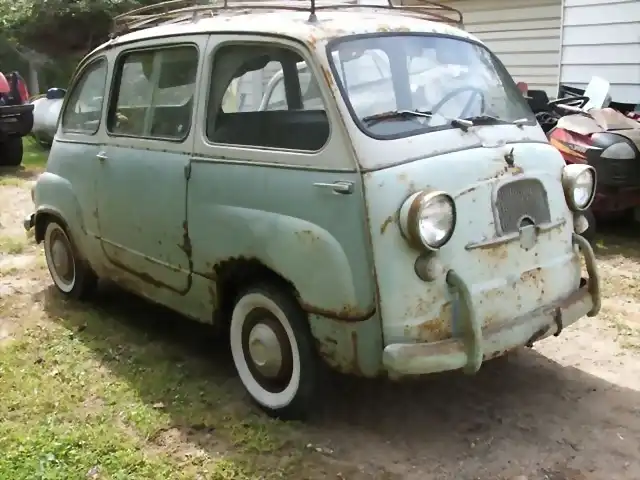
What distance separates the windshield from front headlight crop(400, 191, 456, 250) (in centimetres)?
38

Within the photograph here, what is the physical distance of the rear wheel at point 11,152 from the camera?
1216cm

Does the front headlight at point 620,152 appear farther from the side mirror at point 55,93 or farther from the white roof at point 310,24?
the side mirror at point 55,93

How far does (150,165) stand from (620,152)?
4.43m

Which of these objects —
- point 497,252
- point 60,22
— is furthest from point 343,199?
point 60,22

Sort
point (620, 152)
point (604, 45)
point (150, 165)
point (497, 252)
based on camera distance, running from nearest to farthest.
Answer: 1. point (497, 252)
2. point (150, 165)
3. point (620, 152)
4. point (604, 45)

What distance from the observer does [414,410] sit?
3912 mm

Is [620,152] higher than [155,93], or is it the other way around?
[155,93]

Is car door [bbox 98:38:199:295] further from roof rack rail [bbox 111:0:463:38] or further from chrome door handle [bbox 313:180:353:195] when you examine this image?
chrome door handle [bbox 313:180:353:195]

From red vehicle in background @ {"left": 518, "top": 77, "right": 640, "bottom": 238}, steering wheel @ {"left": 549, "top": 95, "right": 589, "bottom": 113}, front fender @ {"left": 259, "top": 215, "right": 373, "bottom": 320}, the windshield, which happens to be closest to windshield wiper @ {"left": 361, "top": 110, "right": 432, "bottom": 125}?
the windshield

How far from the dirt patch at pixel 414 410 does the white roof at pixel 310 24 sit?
1.89 m

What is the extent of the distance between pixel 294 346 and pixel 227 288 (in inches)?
23.9

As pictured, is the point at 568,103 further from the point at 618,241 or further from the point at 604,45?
the point at 618,241

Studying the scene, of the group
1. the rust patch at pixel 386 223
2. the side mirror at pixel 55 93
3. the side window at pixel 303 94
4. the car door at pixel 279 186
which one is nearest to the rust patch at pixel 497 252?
the rust patch at pixel 386 223

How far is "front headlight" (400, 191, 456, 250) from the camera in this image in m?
3.20
